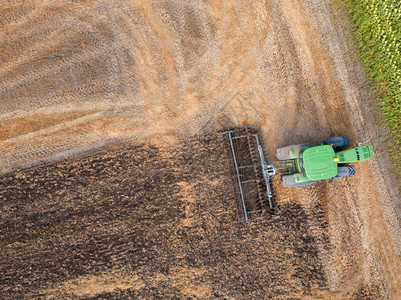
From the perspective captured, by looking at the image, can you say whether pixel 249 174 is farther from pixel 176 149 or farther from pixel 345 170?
pixel 345 170

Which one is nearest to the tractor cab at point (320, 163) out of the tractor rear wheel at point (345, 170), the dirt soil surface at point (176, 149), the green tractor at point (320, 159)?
the green tractor at point (320, 159)

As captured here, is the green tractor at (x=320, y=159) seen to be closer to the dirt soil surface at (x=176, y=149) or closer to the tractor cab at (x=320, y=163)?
the tractor cab at (x=320, y=163)

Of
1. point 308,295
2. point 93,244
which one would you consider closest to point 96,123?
point 93,244

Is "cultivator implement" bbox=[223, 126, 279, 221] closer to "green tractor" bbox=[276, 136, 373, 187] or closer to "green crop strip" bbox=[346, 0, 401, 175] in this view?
"green tractor" bbox=[276, 136, 373, 187]

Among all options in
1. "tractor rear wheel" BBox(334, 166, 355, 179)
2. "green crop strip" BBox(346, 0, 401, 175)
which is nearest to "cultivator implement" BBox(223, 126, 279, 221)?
"tractor rear wheel" BBox(334, 166, 355, 179)

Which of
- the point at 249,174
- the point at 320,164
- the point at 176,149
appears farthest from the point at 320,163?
the point at 176,149

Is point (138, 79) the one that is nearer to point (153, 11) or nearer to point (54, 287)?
point (153, 11)
